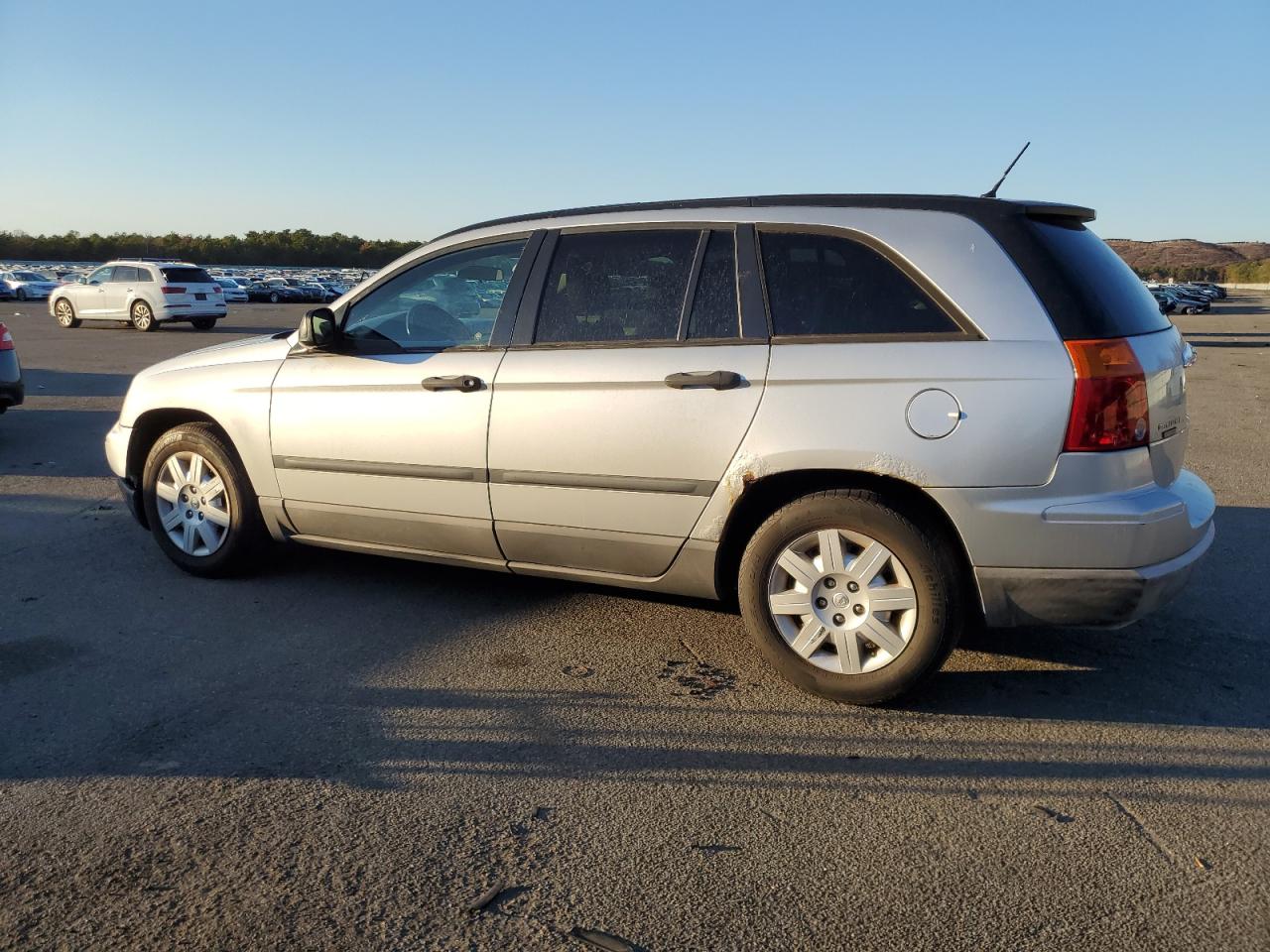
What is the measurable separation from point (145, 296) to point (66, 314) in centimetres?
343

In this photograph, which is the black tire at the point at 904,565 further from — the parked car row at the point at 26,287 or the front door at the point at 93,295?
the parked car row at the point at 26,287

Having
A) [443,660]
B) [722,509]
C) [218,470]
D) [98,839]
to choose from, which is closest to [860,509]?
[722,509]

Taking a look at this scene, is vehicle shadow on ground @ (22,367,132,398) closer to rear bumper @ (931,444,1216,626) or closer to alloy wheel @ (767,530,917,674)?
alloy wheel @ (767,530,917,674)

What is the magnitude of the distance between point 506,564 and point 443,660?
1.83ft

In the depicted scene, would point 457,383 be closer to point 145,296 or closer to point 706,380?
point 706,380

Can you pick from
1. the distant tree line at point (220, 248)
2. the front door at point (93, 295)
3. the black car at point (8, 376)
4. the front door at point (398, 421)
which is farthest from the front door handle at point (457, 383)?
the distant tree line at point (220, 248)

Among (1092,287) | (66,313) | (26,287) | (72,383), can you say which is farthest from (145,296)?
(1092,287)

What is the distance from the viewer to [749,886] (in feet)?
9.04

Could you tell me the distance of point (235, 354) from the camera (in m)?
5.33

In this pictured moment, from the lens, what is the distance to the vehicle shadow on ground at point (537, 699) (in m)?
3.42

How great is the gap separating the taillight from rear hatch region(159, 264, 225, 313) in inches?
1047

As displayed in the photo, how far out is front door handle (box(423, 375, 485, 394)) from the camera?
4512 mm

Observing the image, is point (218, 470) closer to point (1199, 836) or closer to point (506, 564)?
point (506, 564)

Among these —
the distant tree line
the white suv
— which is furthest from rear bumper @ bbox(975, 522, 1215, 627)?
the distant tree line
